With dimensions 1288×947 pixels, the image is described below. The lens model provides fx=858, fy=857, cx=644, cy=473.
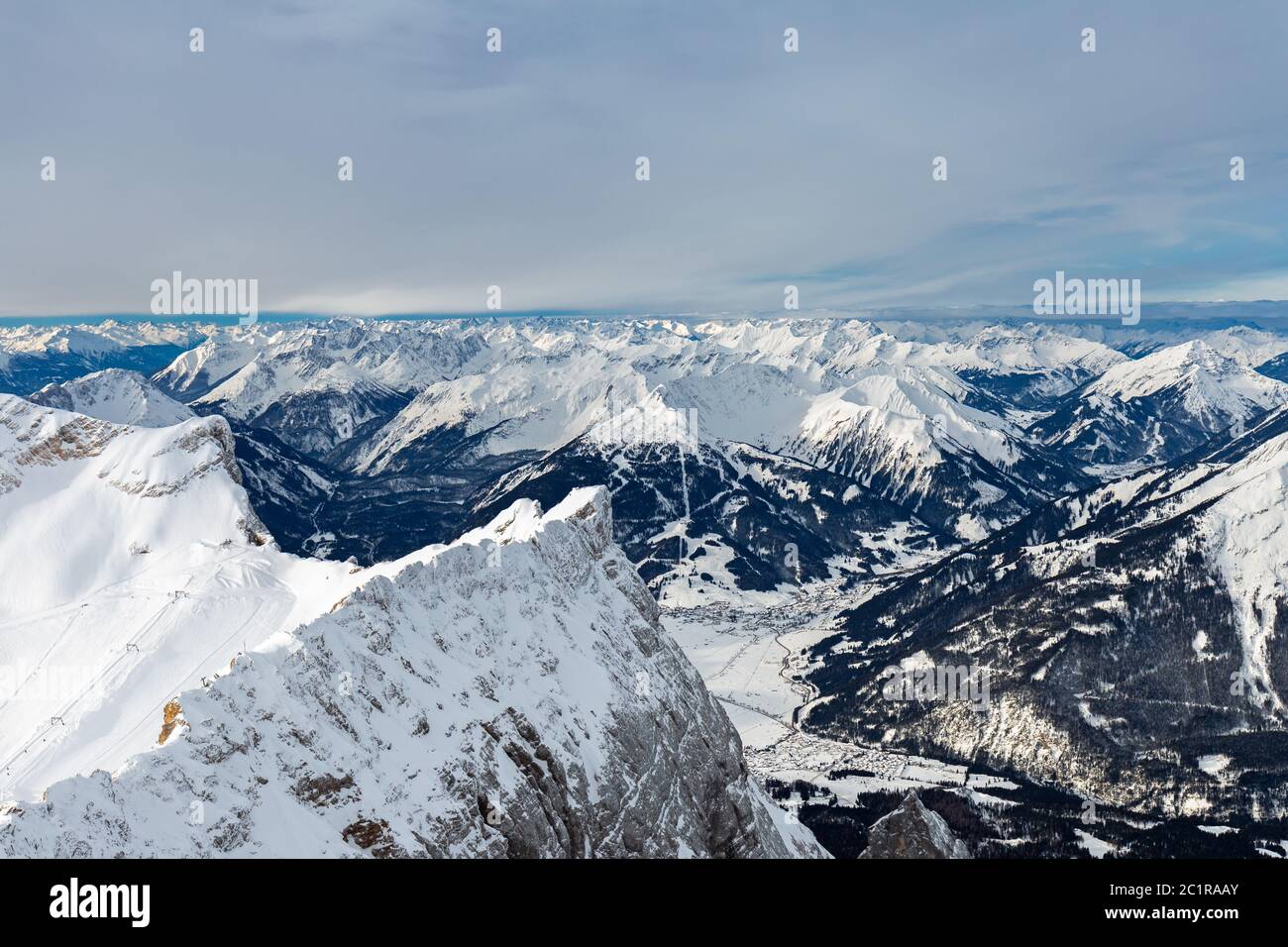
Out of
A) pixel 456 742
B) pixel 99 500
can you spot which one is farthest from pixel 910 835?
pixel 99 500

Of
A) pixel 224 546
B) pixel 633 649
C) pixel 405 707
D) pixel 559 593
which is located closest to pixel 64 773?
pixel 405 707

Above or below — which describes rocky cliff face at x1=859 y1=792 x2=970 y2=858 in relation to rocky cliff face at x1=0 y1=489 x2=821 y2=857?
below

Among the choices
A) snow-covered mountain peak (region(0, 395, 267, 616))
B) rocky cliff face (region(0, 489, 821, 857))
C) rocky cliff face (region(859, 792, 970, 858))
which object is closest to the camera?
rocky cliff face (region(0, 489, 821, 857))

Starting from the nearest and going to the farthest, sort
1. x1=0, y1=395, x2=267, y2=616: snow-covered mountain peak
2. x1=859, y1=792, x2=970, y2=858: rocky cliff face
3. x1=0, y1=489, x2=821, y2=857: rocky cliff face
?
x1=0, y1=489, x2=821, y2=857: rocky cliff face → x1=859, y1=792, x2=970, y2=858: rocky cliff face → x1=0, y1=395, x2=267, y2=616: snow-covered mountain peak

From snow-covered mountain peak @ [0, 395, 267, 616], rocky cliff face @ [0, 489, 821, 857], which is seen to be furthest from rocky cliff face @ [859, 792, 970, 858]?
snow-covered mountain peak @ [0, 395, 267, 616]

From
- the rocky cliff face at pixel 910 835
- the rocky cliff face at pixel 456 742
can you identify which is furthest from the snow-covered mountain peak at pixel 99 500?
the rocky cliff face at pixel 910 835

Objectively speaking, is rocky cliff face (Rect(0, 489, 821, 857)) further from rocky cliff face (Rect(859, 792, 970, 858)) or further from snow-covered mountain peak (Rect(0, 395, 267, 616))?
snow-covered mountain peak (Rect(0, 395, 267, 616))
